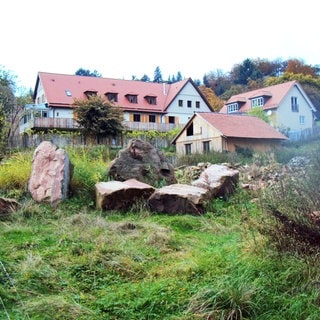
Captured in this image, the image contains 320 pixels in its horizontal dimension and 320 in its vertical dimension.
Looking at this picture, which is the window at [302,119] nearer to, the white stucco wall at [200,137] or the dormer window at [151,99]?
the dormer window at [151,99]

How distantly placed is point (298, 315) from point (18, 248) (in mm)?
3102

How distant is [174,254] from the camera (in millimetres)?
4477

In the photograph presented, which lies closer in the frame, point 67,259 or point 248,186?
point 67,259

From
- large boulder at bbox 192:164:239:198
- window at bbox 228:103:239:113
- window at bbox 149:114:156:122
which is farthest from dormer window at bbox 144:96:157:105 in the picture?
large boulder at bbox 192:164:239:198

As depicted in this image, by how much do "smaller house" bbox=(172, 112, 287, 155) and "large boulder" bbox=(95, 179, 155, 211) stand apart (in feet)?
56.0

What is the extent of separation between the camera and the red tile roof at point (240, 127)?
25.0 m

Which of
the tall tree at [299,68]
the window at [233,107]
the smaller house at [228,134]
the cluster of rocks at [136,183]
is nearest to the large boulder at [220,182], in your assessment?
the cluster of rocks at [136,183]

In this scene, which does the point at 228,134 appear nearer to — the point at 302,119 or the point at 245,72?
the point at 302,119

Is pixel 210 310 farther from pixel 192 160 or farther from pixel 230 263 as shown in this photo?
pixel 192 160

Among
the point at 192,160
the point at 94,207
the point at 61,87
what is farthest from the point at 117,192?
the point at 61,87

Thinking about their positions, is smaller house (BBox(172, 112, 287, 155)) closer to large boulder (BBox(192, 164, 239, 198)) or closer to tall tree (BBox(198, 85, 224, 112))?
large boulder (BBox(192, 164, 239, 198))

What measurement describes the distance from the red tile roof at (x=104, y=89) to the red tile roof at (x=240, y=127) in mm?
11725

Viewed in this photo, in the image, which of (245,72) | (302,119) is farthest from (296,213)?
(245,72)

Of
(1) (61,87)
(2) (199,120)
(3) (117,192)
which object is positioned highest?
(1) (61,87)
